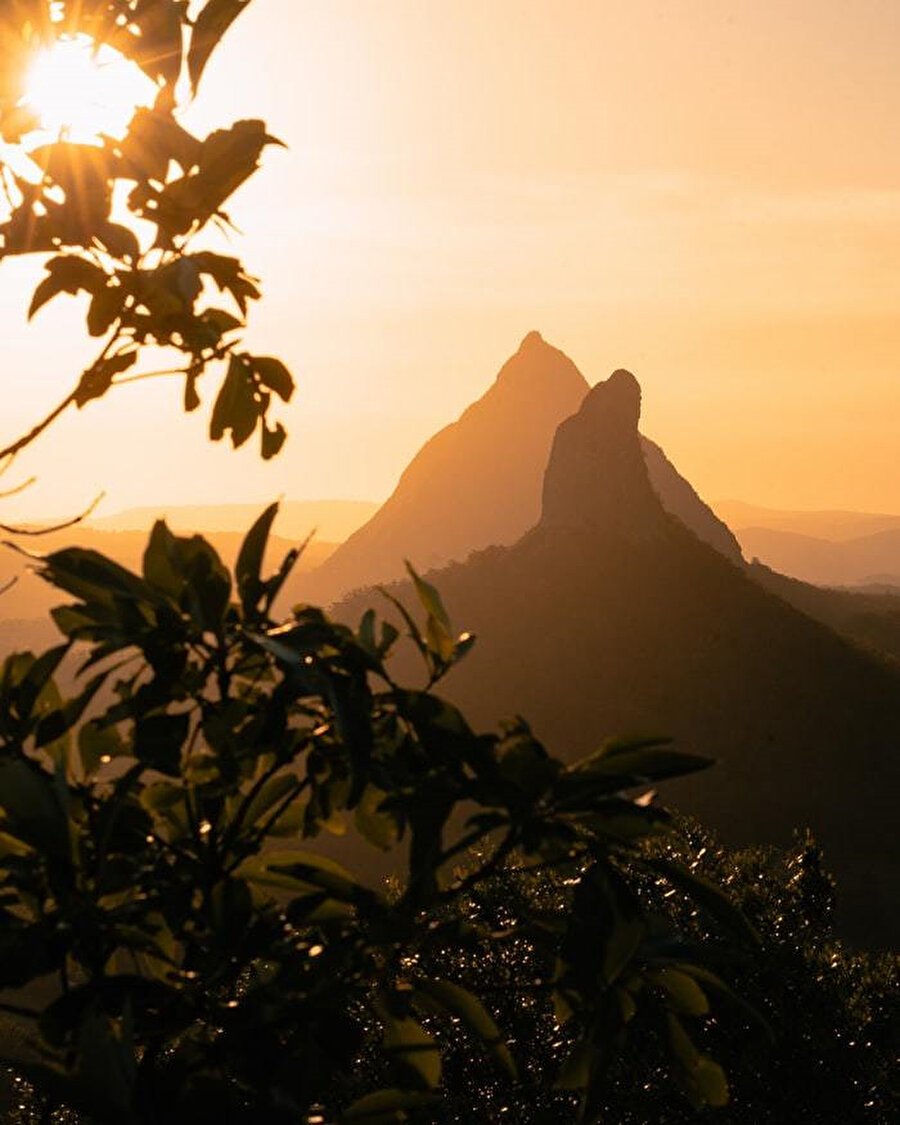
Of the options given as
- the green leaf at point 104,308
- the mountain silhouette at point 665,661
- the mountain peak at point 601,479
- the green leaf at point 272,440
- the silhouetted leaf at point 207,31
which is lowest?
the mountain silhouette at point 665,661

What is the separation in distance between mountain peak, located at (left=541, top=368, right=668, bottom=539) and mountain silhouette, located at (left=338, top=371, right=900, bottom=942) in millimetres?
141

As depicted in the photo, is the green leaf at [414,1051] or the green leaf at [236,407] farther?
the green leaf at [236,407]

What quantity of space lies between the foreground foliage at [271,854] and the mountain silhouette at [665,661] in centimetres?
→ 7475

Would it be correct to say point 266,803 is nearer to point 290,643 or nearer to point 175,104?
point 290,643

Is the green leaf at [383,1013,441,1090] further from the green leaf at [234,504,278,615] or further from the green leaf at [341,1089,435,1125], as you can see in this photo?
the green leaf at [234,504,278,615]

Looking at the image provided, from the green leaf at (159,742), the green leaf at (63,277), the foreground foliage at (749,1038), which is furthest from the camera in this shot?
the foreground foliage at (749,1038)

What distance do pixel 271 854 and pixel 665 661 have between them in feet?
320

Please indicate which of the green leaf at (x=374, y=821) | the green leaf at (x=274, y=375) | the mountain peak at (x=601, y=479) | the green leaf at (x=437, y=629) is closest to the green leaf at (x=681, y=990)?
the green leaf at (x=374, y=821)

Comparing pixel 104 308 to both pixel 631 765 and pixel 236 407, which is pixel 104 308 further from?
pixel 631 765

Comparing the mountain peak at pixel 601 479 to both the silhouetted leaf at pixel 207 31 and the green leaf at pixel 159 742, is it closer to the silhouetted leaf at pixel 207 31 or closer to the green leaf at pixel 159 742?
the silhouetted leaf at pixel 207 31

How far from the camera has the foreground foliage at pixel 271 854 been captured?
2.81 metres

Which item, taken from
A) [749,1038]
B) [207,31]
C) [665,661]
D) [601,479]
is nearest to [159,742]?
[207,31]

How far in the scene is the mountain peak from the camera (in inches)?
4385

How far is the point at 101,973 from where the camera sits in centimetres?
298
